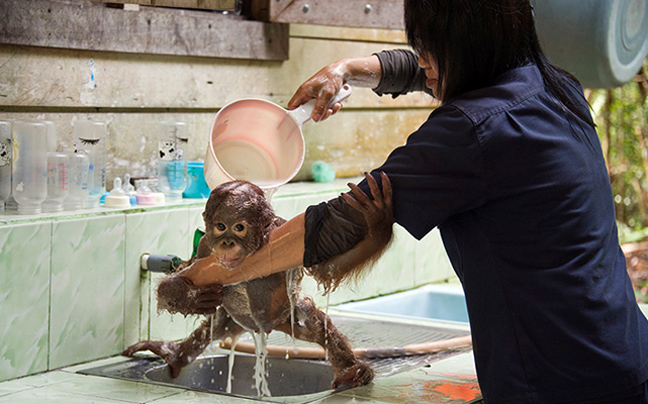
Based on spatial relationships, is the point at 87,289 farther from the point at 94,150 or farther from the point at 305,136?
the point at 305,136

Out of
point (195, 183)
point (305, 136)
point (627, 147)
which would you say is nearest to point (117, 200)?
point (195, 183)

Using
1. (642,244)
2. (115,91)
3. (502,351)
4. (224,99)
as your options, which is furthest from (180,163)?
(642,244)

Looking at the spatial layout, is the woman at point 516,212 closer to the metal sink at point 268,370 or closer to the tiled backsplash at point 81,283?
the tiled backsplash at point 81,283

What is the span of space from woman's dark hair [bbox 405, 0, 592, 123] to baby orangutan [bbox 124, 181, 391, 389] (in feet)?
1.59

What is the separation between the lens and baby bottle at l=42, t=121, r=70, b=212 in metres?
2.38

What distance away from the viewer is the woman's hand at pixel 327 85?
7.11ft

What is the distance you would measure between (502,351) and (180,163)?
1.46 metres

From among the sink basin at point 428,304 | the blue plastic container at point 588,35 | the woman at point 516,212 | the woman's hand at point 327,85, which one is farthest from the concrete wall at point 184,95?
the woman at point 516,212

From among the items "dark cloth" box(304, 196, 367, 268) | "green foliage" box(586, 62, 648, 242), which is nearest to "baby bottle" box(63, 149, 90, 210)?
"dark cloth" box(304, 196, 367, 268)

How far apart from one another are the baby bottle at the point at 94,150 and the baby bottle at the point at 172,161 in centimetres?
→ 21

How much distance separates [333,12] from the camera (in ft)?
10.5

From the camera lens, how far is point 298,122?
2.19m

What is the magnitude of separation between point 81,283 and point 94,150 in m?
0.46

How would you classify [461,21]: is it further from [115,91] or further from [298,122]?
[115,91]
